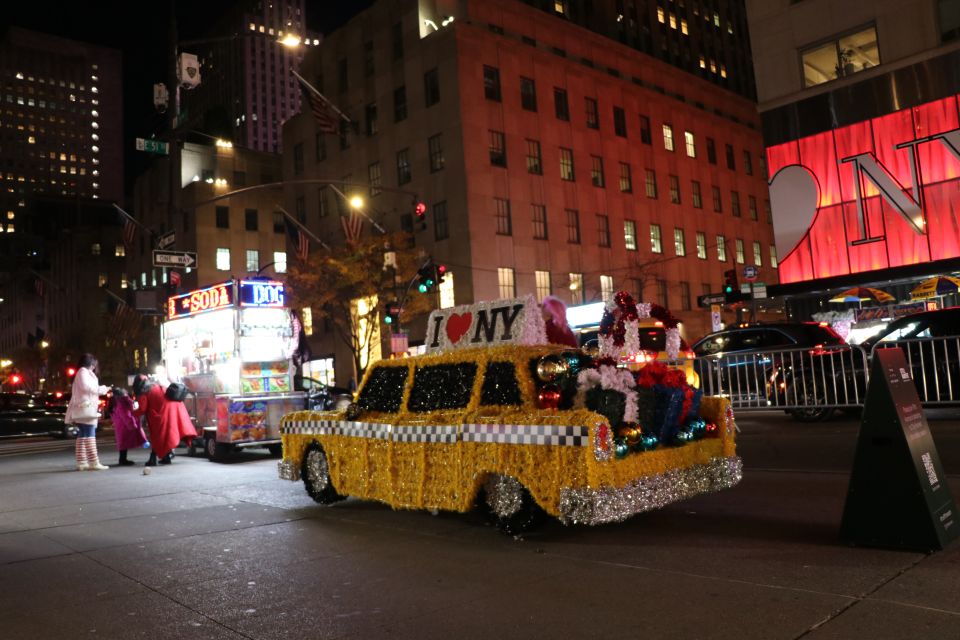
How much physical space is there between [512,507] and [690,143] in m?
49.9

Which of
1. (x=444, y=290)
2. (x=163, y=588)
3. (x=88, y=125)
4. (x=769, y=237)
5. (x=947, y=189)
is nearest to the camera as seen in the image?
(x=163, y=588)

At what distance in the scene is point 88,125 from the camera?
172375 mm

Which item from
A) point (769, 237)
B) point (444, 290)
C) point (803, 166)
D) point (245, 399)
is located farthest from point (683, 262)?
point (245, 399)

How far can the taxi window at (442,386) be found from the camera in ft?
23.9

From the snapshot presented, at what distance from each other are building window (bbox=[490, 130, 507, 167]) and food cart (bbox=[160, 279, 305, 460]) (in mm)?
24997

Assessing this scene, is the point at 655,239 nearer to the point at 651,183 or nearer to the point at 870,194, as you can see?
the point at 651,183

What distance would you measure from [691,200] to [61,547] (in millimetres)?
48938

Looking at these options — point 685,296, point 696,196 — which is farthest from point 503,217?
point 696,196

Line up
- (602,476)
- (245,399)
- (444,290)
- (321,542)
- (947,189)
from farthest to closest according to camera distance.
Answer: (444,290), (947,189), (245,399), (321,542), (602,476)

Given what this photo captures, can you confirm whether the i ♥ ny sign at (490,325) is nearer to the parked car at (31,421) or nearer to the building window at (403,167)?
the parked car at (31,421)

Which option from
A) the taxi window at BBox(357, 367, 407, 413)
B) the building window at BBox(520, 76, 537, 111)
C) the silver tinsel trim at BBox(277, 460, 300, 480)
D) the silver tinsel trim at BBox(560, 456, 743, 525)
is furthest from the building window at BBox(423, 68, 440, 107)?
the silver tinsel trim at BBox(560, 456, 743, 525)

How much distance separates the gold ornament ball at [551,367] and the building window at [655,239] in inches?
1673

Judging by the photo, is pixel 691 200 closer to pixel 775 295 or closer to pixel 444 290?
pixel 444 290

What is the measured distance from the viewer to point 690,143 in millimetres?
52469
